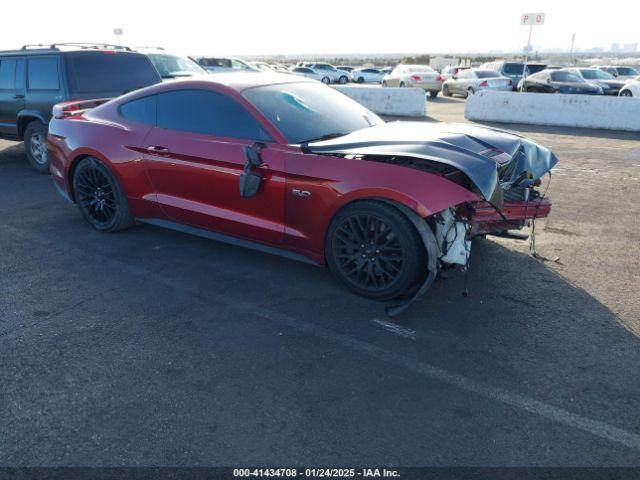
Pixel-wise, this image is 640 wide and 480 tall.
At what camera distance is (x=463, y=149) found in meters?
4.01

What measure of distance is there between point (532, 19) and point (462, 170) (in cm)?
1639

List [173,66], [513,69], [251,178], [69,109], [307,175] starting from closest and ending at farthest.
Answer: [307,175] < [251,178] < [69,109] < [173,66] < [513,69]

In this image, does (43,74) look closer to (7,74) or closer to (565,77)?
(7,74)

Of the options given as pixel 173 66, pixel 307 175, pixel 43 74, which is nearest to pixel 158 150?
pixel 307 175

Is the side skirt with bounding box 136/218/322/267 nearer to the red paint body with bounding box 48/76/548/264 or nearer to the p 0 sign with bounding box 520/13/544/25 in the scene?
the red paint body with bounding box 48/76/548/264

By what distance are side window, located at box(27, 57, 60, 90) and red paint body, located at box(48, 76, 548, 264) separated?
117 inches

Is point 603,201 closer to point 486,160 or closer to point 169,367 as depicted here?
point 486,160

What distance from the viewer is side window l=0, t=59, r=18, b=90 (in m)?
8.66

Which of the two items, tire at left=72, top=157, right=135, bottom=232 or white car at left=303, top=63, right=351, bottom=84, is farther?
white car at left=303, top=63, right=351, bottom=84

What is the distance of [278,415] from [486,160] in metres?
2.33

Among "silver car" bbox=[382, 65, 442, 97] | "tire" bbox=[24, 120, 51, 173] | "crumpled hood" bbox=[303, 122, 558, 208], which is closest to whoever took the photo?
"crumpled hood" bbox=[303, 122, 558, 208]

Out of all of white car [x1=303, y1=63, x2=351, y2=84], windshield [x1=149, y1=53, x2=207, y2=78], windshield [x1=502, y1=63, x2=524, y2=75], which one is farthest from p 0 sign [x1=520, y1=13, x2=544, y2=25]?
white car [x1=303, y1=63, x2=351, y2=84]

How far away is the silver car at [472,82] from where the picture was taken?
21.9 meters

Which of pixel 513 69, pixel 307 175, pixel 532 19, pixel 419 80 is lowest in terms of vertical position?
pixel 307 175
